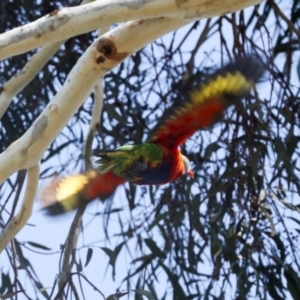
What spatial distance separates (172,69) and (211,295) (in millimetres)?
766

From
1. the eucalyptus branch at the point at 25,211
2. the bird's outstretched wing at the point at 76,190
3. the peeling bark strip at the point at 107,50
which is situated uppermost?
the peeling bark strip at the point at 107,50

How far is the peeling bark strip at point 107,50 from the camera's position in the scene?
76.5 inches

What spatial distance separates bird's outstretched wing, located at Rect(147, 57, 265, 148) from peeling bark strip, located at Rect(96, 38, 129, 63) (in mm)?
251

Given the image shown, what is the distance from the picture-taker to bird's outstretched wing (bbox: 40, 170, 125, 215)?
2.19 m

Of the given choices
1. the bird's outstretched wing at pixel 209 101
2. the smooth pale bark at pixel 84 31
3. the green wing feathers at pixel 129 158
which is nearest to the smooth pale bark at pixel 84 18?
the smooth pale bark at pixel 84 31

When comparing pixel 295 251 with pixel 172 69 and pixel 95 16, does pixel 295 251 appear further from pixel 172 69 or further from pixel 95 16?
pixel 95 16

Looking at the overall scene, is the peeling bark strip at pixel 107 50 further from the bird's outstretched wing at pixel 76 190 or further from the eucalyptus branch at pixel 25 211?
the bird's outstretched wing at pixel 76 190

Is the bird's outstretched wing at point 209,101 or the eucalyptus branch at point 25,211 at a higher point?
the bird's outstretched wing at point 209,101

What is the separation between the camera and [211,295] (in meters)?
2.92

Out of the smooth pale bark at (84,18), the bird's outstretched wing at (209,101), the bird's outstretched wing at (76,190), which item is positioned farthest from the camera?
the bird's outstretched wing at (76,190)

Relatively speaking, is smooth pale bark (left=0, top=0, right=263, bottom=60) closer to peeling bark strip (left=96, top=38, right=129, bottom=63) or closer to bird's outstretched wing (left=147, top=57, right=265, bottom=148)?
peeling bark strip (left=96, top=38, right=129, bottom=63)

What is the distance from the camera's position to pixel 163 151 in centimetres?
223

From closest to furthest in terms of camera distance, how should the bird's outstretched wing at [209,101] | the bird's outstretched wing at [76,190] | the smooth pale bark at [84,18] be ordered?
the smooth pale bark at [84,18] < the bird's outstretched wing at [209,101] < the bird's outstretched wing at [76,190]

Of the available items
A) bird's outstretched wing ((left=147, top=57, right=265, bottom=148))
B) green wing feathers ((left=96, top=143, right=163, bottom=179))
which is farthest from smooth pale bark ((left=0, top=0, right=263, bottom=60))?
A: green wing feathers ((left=96, top=143, right=163, bottom=179))
